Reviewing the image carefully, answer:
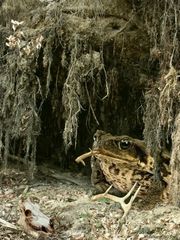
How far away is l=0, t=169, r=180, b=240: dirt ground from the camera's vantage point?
4648 mm

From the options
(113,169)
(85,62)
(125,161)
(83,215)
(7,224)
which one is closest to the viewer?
(7,224)

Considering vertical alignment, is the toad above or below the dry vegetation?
below

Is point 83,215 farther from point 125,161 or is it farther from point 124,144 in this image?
point 124,144

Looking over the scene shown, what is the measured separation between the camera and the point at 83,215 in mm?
4973

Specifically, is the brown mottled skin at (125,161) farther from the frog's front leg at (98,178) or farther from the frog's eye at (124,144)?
the frog's front leg at (98,178)

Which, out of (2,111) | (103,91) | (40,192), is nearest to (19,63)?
(2,111)

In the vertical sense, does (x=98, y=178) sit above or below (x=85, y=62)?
below

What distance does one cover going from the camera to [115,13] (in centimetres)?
558

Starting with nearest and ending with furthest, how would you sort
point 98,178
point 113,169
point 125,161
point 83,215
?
point 83,215, point 125,161, point 113,169, point 98,178

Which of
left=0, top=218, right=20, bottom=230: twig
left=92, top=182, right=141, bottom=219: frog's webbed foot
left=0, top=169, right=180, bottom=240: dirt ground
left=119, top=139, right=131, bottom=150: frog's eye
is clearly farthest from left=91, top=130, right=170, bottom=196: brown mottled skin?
left=0, top=218, right=20, bottom=230: twig

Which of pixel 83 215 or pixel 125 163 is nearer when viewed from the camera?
pixel 83 215

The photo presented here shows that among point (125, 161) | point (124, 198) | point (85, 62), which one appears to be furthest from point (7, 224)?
point (85, 62)

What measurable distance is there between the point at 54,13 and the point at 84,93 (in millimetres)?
911

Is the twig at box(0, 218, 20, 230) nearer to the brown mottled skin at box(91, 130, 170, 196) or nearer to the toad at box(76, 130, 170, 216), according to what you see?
the toad at box(76, 130, 170, 216)
